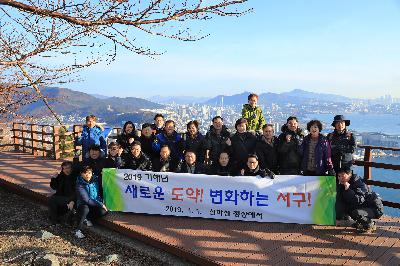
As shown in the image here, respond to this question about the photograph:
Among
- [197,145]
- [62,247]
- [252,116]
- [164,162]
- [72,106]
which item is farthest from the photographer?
[72,106]

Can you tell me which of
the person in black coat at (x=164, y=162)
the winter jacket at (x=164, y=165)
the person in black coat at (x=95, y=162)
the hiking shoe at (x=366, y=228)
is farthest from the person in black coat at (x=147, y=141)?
the hiking shoe at (x=366, y=228)

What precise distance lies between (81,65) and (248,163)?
370cm

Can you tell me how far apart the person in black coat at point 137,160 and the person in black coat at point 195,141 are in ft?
3.07

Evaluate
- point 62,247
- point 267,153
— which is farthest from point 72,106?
point 267,153

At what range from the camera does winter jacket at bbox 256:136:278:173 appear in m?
7.29

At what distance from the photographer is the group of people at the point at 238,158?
261 inches

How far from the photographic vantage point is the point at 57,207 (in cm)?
774

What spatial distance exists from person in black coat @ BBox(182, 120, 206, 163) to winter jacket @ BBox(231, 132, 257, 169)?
2.41ft

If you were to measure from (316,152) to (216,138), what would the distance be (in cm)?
208

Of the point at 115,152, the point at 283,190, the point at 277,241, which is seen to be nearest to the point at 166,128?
the point at 115,152

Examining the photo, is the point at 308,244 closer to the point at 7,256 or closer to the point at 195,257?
the point at 195,257

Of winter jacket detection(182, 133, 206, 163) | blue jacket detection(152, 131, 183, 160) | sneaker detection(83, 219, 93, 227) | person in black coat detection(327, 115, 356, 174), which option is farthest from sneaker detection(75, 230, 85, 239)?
person in black coat detection(327, 115, 356, 174)

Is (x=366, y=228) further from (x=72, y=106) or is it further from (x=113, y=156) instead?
(x=72, y=106)

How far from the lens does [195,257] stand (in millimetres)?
5645
